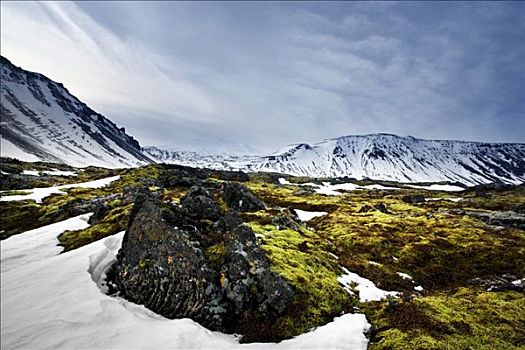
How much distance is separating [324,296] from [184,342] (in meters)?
7.98

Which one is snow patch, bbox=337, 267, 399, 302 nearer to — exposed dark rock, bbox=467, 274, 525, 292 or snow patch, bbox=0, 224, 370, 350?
snow patch, bbox=0, 224, 370, 350

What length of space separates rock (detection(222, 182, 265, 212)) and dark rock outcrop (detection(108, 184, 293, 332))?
61.8ft

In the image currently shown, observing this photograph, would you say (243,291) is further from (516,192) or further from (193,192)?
(516,192)

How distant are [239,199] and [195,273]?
2401 centimetres

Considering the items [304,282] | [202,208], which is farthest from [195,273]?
[202,208]

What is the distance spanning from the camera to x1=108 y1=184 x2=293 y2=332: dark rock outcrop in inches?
601

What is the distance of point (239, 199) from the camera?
40156mm

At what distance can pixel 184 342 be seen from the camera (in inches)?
509

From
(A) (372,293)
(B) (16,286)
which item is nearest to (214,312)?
(A) (372,293)

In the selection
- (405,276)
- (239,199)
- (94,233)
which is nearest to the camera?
(405,276)

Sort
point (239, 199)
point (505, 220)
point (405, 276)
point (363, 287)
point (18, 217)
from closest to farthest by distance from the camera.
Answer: point (363, 287) < point (405, 276) < point (239, 199) < point (18, 217) < point (505, 220)

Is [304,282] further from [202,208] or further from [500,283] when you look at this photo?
[500,283]

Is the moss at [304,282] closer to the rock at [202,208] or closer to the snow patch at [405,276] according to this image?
the rock at [202,208]

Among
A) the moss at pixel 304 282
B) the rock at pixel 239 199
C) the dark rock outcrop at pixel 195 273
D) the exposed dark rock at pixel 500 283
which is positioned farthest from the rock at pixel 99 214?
the exposed dark rock at pixel 500 283
